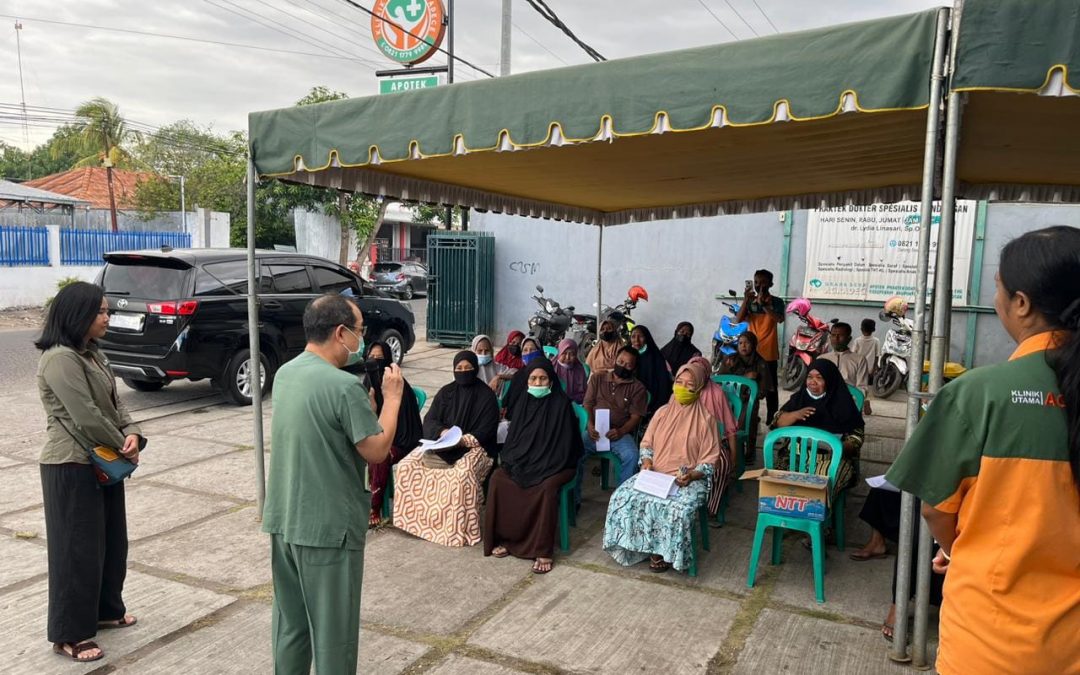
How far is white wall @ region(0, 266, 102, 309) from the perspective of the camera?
17.4m

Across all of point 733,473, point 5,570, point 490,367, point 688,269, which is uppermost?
point 688,269

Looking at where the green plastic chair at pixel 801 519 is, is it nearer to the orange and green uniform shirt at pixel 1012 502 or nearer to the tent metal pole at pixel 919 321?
the tent metal pole at pixel 919 321

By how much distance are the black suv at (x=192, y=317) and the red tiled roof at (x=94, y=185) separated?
2790 centimetres

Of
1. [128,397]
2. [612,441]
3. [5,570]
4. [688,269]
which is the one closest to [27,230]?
[128,397]

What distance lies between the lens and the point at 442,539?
4.77 metres

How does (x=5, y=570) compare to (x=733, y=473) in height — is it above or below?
below

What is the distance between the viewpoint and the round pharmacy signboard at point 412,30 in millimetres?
13680

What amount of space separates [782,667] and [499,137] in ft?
9.26

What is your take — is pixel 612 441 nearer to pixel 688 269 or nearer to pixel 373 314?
pixel 373 314

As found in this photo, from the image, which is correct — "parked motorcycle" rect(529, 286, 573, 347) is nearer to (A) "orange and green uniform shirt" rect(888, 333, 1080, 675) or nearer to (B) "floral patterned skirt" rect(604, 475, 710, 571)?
(B) "floral patterned skirt" rect(604, 475, 710, 571)

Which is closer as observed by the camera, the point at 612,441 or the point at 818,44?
the point at 818,44

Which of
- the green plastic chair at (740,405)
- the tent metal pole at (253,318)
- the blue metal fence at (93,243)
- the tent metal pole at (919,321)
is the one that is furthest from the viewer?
the blue metal fence at (93,243)

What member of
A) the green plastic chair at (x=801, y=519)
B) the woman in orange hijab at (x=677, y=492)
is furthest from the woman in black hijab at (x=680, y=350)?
the green plastic chair at (x=801, y=519)

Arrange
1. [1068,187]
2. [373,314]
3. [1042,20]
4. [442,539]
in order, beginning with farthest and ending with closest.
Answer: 1. [373,314]
2. [1068,187]
3. [442,539]
4. [1042,20]
